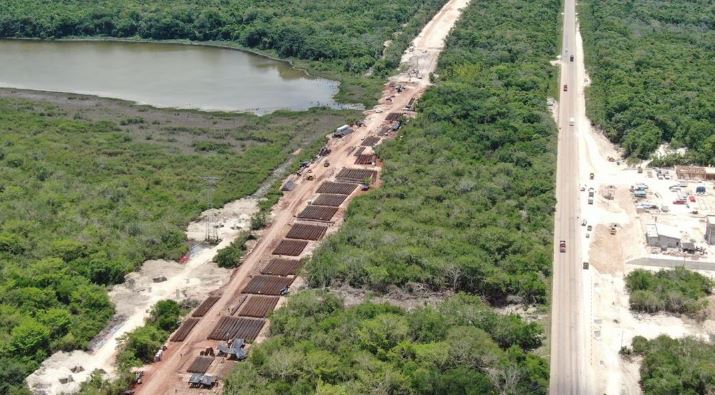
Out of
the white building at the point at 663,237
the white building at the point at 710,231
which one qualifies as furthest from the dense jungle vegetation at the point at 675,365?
the white building at the point at 710,231

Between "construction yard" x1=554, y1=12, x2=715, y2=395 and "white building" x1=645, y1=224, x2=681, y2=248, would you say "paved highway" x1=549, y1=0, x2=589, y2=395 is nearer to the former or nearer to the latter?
"construction yard" x1=554, y1=12, x2=715, y2=395

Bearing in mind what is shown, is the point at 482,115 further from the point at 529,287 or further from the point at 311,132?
the point at 529,287

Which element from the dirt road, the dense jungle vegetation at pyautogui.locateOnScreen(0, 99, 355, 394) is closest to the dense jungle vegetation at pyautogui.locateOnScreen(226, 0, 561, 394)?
the dirt road

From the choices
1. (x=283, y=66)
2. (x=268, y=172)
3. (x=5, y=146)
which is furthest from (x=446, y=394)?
(x=283, y=66)

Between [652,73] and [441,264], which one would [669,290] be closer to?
[441,264]

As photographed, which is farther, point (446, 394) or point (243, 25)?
point (243, 25)

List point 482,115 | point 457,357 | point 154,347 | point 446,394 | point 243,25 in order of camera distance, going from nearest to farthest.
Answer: point 446,394
point 457,357
point 154,347
point 482,115
point 243,25

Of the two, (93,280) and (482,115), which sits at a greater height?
(482,115)
